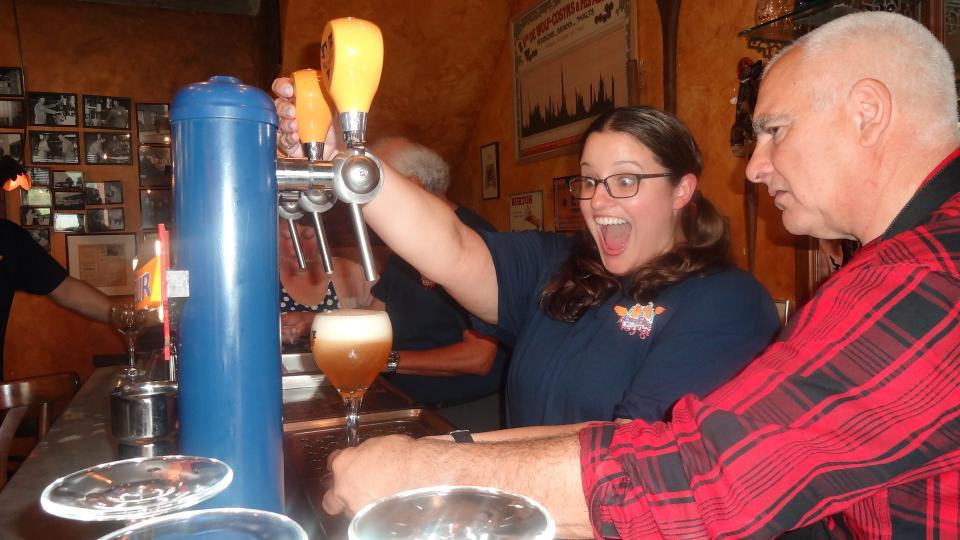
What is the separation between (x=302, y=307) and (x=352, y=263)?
34cm

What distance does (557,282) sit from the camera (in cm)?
153

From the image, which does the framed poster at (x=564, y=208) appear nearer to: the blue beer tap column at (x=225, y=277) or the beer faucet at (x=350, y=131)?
the beer faucet at (x=350, y=131)

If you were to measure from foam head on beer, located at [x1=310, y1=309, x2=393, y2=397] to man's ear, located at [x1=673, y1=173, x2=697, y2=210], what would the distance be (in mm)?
852

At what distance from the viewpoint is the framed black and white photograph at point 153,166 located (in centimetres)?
500

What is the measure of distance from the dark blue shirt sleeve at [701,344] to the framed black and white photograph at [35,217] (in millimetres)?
5012

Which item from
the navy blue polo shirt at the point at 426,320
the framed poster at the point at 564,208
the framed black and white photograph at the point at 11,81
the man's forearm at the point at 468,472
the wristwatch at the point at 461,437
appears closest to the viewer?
the man's forearm at the point at 468,472

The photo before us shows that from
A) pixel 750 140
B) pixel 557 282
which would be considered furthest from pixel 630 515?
pixel 750 140

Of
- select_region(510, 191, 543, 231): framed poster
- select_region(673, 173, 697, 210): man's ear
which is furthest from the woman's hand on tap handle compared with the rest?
select_region(510, 191, 543, 231): framed poster

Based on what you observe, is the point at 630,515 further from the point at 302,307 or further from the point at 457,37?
the point at 457,37

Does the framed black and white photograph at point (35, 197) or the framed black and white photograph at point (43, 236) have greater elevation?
the framed black and white photograph at point (35, 197)

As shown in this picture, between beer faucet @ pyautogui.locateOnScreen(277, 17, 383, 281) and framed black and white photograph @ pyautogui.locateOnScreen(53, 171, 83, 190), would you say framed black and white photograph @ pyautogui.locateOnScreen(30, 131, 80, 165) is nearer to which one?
framed black and white photograph @ pyautogui.locateOnScreen(53, 171, 83, 190)

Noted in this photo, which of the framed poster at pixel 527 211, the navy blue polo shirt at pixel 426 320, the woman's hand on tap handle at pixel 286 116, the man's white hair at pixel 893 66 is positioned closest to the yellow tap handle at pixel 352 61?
the woman's hand on tap handle at pixel 286 116

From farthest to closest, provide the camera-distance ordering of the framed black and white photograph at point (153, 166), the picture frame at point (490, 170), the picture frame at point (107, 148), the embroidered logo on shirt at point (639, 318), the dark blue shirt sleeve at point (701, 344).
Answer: the framed black and white photograph at point (153, 166)
the picture frame at point (107, 148)
the picture frame at point (490, 170)
the embroidered logo on shirt at point (639, 318)
the dark blue shirt sleeve at point (701, 344)

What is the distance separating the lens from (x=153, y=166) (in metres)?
5.04
